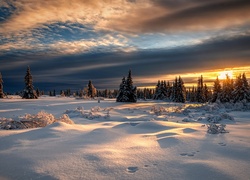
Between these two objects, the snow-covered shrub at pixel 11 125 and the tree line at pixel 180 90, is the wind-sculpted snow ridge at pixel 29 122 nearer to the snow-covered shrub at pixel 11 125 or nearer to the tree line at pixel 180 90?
the snow-covered shrub at pixel 11 125

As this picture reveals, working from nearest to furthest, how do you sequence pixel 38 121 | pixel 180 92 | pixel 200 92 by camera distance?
pixel 38 121 → pixel 180 92 → pixel 200 92

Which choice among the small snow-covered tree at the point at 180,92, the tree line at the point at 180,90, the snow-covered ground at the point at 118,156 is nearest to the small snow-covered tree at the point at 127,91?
the tree line at the point at 180,90

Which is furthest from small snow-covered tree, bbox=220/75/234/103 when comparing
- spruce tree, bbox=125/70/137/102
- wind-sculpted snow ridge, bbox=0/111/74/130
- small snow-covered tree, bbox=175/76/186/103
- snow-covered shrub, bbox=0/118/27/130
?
snow-covered shrub, bbox=0/118/27/130

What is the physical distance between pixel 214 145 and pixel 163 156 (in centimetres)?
187

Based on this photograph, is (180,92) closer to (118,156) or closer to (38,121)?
(38,121)

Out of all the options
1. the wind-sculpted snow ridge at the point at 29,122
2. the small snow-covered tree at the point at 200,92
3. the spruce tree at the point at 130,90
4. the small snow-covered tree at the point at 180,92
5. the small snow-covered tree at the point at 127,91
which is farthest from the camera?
the small snow-covered tree at the point at 200,92

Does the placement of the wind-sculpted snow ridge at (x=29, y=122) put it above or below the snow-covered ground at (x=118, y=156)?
above

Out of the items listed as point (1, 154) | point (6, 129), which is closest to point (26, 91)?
point (6, 129)

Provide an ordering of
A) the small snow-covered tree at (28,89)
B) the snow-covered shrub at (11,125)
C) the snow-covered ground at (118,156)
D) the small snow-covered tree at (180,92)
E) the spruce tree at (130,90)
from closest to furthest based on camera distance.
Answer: the snow-covered ground at (118,156), the snow-covered shrub at (11,125), the spruce tree at (130,90), the small snow-covered tree at (28,89), the small snow-covered tree at (180,92)

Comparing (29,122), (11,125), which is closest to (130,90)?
(29,122)

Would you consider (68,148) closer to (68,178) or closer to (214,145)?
(68,178)

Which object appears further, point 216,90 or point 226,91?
point 216,90

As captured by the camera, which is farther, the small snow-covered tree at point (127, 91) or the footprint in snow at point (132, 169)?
the small snow-covered tree at point (127, 91)

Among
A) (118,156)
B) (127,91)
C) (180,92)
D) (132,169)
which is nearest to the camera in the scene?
(132,169)
